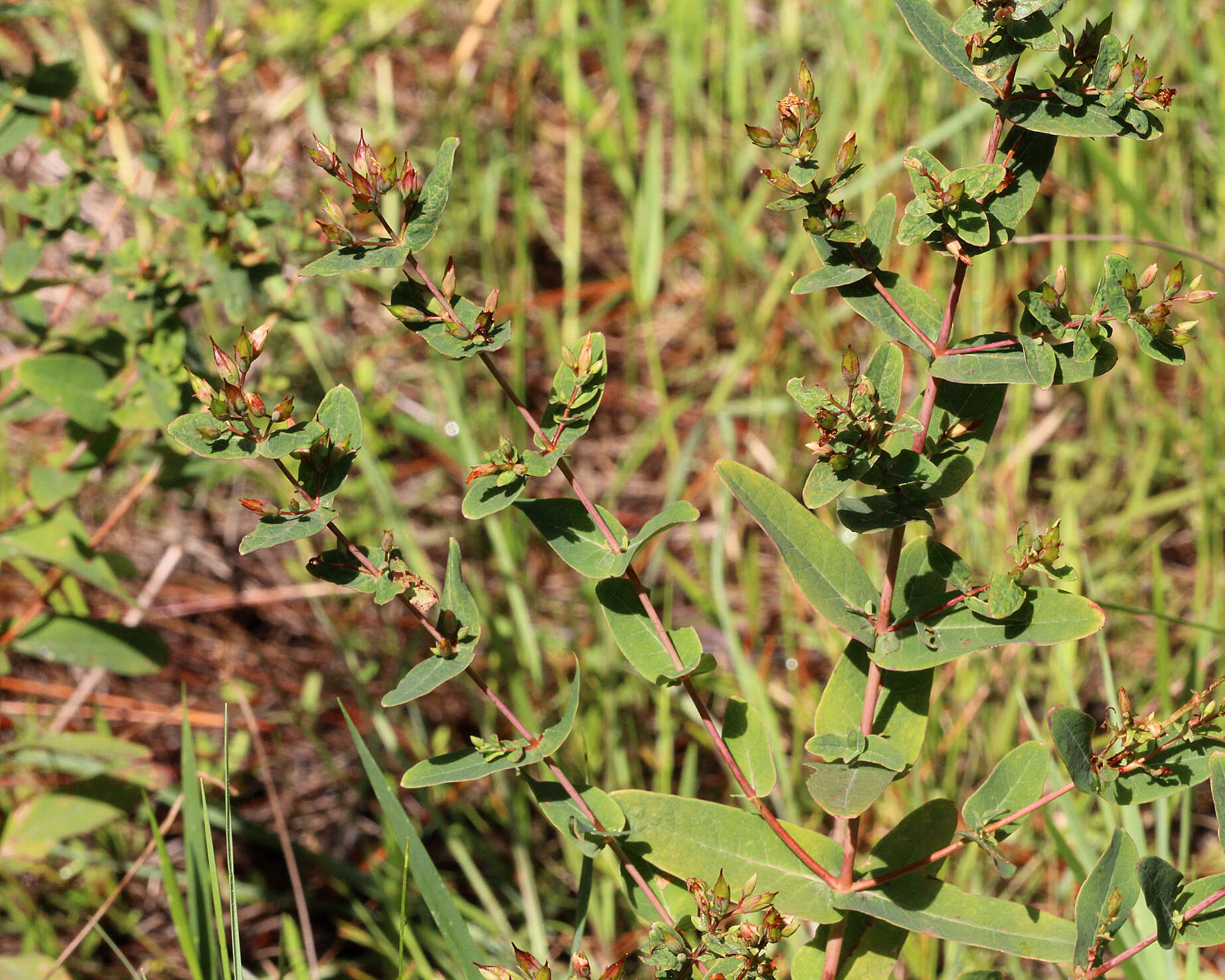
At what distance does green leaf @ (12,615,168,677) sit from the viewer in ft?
6.45

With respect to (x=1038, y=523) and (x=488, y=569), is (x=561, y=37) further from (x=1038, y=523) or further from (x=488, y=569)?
(x=1038, y=523)

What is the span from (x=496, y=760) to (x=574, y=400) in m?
0.39

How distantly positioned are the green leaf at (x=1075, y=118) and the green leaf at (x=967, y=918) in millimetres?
765

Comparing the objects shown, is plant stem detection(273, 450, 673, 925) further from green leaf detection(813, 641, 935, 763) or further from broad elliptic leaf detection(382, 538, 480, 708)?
green leaf detection(813, 641, 935, 763)

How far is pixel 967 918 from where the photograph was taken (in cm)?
117

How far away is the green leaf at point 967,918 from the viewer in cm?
114

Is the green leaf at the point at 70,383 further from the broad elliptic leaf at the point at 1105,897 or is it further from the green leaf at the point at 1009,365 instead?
the broad elliptic leaf at the point at 1105,897

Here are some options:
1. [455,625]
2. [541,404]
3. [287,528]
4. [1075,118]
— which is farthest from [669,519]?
[541,404]

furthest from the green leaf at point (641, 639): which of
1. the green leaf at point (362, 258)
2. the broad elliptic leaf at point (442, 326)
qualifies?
the green leaf at point (362, 258)

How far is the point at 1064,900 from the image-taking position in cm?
198

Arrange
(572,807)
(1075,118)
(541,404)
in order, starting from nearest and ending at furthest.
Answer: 1. (1075,118)
2. (572,807)
3. (541,404)

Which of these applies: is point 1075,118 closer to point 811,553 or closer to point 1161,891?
point 811,553

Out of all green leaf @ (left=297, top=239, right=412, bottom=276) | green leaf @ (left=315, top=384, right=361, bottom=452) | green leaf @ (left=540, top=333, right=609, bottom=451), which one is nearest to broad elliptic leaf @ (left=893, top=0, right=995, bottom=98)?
green leaf @ (left=540, top=333, right=609, bottom=451)

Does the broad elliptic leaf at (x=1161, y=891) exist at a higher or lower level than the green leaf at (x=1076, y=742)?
lower
